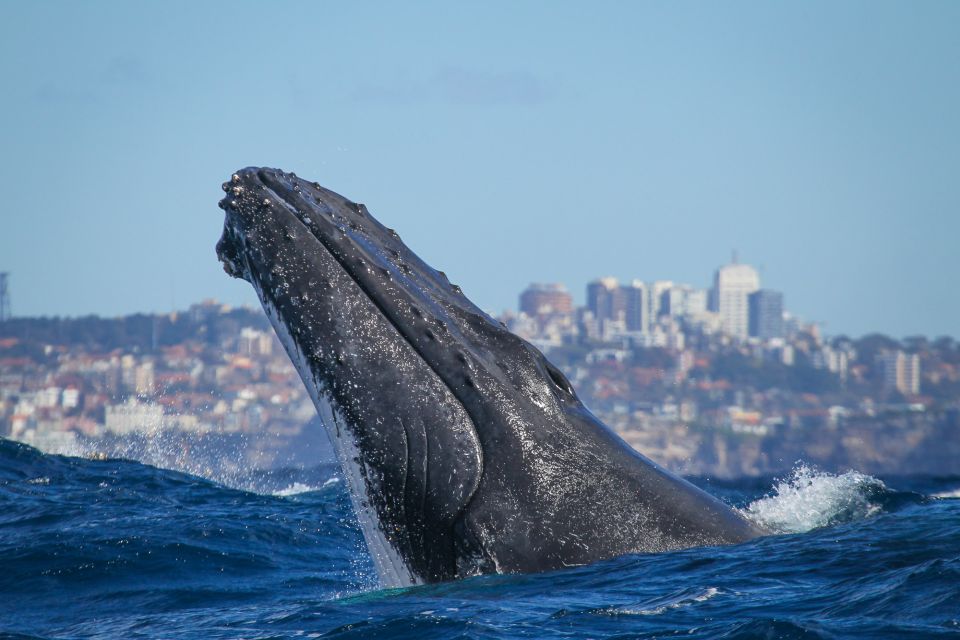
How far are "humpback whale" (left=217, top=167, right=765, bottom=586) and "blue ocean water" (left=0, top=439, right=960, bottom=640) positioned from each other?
0.63 ft

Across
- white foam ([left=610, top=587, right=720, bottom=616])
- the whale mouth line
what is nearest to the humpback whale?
the whale mouth line

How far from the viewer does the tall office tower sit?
191 meters

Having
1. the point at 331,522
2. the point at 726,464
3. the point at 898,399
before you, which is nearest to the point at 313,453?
the point at 726,464

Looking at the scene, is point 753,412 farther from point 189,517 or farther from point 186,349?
point 189,517

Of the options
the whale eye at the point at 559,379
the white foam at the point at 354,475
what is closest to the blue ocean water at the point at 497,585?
the white foam at the point at 354,475

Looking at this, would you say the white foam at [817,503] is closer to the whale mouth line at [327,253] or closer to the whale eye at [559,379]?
the whale eye at [559,379]

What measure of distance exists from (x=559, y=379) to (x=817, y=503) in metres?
4.41

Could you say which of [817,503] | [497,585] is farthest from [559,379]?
[817,503]

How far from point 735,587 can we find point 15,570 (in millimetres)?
6066

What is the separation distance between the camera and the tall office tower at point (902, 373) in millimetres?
191000

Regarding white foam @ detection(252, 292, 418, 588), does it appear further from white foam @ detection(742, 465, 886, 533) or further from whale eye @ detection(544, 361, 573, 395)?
white foam @ detection(742, 465, 886, 533)

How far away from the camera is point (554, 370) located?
805 centimetres

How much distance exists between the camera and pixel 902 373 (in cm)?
19325

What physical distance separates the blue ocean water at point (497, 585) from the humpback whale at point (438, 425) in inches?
7.6
